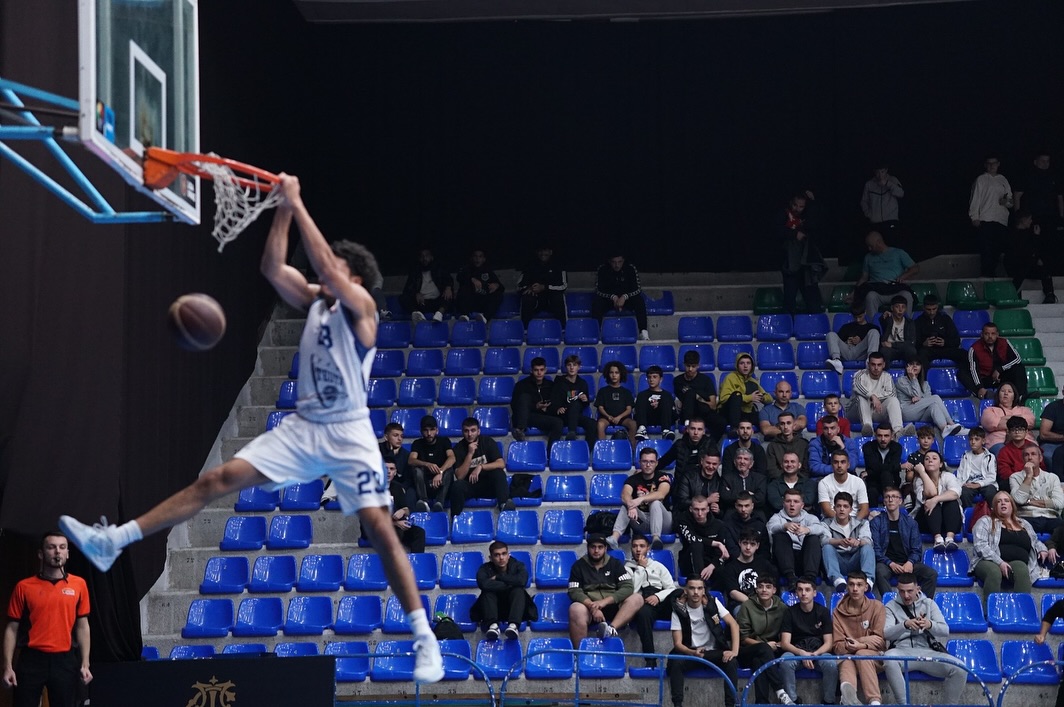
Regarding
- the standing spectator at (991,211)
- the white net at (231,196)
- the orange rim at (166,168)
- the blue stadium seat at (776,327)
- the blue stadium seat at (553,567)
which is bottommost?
the blue stadium seat at (553,567)

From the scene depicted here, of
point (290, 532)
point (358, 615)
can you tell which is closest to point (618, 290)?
point (290, 532)

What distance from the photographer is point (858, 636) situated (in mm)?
12820

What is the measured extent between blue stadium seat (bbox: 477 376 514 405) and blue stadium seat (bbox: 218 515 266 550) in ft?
10.9

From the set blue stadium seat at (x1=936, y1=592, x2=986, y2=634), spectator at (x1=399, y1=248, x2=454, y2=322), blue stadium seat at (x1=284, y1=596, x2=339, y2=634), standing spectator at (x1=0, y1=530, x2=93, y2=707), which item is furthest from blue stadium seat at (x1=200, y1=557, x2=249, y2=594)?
blue stadium seat at (x1=936, y1=592, x2=986, y2=634)

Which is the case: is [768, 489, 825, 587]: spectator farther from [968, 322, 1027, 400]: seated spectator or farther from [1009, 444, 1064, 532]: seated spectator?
[968, 322, 1027, 400]: seated spectator

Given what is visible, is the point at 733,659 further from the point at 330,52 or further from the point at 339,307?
the point at 330,52

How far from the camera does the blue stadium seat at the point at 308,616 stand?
13.8 metres

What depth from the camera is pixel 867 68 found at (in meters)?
21.0

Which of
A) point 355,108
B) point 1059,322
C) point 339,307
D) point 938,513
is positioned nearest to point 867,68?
point 1059,322

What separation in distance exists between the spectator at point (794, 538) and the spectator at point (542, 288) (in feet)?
18.1

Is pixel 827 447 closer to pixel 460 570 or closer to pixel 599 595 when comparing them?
pixel 599 595

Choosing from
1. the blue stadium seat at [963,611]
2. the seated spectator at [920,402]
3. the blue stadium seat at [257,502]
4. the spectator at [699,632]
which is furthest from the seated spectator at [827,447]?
the blue stadium seat at [257,502]

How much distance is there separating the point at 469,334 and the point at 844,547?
6.51 meters

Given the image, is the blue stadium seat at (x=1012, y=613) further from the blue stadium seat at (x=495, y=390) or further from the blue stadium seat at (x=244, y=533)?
the blue stadium seat at (x=244, y=533)
